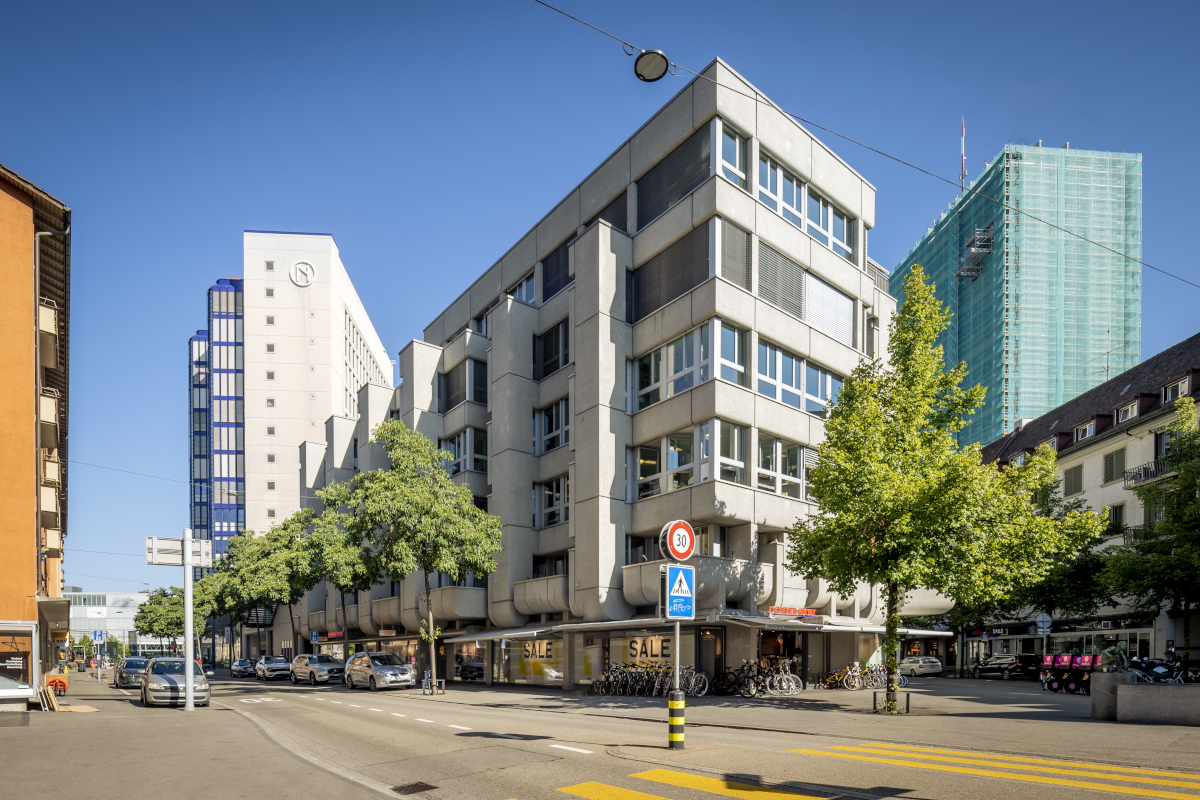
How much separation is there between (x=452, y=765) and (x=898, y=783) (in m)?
5.97

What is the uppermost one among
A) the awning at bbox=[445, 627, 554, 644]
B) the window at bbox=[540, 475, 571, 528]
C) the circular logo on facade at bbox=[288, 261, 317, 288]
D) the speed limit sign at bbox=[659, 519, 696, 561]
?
the circular logo on facade at bbox=[288, 261, 317, 288]

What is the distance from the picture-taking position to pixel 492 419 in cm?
3984

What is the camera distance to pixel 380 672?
36.4m

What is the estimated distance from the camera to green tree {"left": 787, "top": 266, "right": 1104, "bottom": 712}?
21.4m

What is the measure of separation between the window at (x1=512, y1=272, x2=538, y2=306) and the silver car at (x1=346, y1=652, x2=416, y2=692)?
17337 millimetres

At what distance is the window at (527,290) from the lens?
4244 centimetres

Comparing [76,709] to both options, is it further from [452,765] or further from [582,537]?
[452,765]

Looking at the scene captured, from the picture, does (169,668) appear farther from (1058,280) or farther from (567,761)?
(1058,280)

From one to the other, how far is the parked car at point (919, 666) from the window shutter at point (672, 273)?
2764cm

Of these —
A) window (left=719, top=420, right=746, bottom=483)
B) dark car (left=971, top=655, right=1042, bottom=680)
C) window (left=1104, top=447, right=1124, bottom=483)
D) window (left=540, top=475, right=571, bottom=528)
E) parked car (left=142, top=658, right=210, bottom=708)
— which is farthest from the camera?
window (left=1104, top=447, right=1124, bottom=483)

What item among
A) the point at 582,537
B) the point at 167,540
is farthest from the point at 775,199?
the point at 167,540

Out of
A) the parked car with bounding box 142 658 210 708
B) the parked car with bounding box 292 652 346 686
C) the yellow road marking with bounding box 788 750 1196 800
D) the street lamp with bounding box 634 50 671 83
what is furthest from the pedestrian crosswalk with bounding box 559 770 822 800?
the parked car with bounding box 292 652 346 686

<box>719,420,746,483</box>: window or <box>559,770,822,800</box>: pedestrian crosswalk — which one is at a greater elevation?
<box>719,420,746,483</box>: window

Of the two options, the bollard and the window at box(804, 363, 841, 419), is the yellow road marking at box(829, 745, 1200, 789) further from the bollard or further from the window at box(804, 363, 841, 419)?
the window at box(804, 363, 841, 419)
